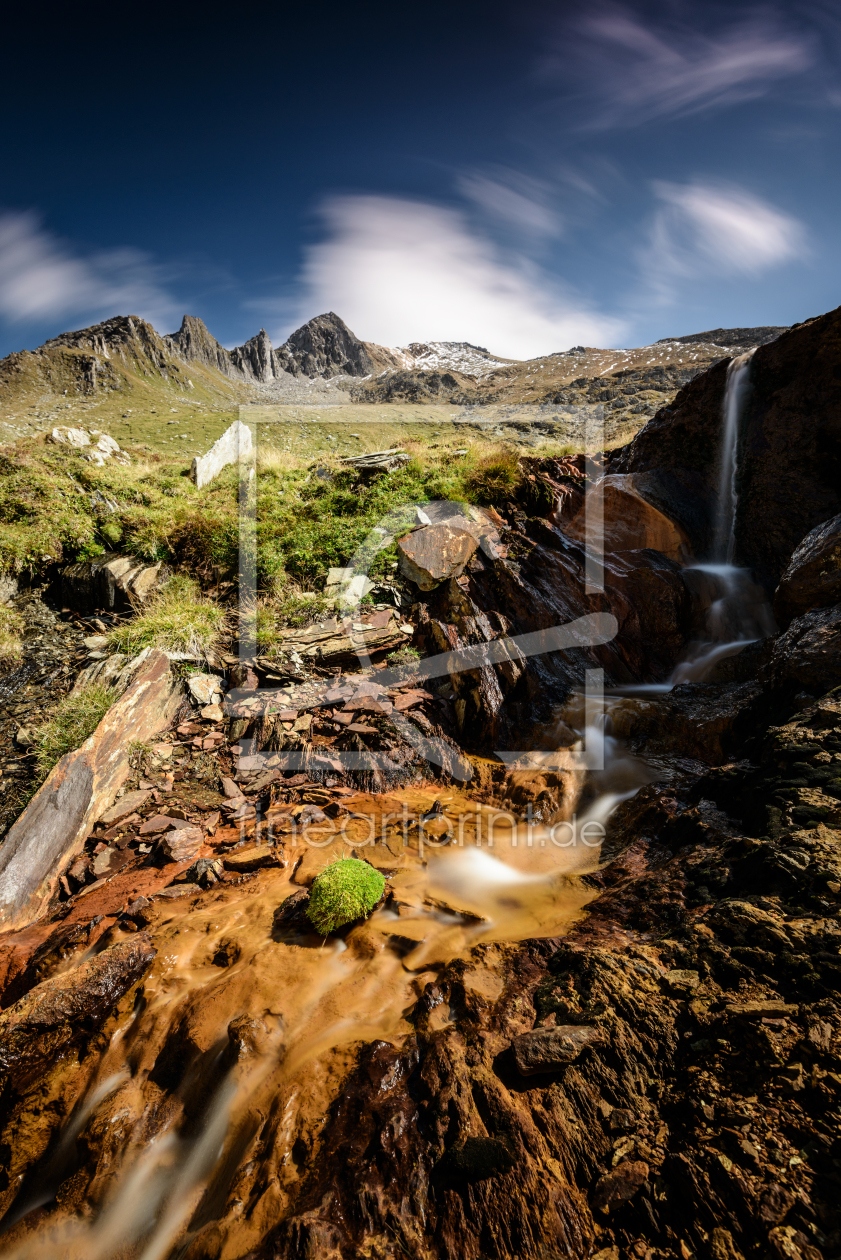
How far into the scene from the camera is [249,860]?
14.0ft

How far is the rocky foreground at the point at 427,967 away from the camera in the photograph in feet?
5.81

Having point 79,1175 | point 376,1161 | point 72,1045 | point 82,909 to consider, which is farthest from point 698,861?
point 82,909

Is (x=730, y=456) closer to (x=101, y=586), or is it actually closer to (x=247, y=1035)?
(x=101, y=586)

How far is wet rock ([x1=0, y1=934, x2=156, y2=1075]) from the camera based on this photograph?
283cm

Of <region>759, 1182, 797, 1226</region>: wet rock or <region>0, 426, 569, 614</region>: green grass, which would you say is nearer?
<region>759, 1182, 797, 1226</region>: wet rock

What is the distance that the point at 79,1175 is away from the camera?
2371mm

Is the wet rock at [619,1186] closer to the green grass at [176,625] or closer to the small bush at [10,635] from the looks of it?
the green grass at [176,625]

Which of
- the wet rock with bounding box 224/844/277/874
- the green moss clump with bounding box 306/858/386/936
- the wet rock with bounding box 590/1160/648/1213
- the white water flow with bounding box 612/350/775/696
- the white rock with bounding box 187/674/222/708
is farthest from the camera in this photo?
the white water flow with bounding box 612/350/775/696

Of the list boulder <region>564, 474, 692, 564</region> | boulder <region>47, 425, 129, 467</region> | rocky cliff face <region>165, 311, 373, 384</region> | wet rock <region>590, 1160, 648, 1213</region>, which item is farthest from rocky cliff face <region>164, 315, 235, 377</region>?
wet rock <region>590, 1160, 648, 1213</region>

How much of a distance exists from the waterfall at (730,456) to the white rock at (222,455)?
463 inches

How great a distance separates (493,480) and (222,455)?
6.79 meters

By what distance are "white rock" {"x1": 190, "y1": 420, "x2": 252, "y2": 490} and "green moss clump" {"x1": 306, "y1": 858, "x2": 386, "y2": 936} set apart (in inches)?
364

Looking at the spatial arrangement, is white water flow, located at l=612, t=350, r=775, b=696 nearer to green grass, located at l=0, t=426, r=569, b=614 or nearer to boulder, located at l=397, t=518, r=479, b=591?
boulder, located at l=397, t=518, r=479, b=591

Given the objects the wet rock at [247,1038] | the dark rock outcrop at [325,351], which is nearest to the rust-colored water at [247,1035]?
the wet rock at [247,1038]
